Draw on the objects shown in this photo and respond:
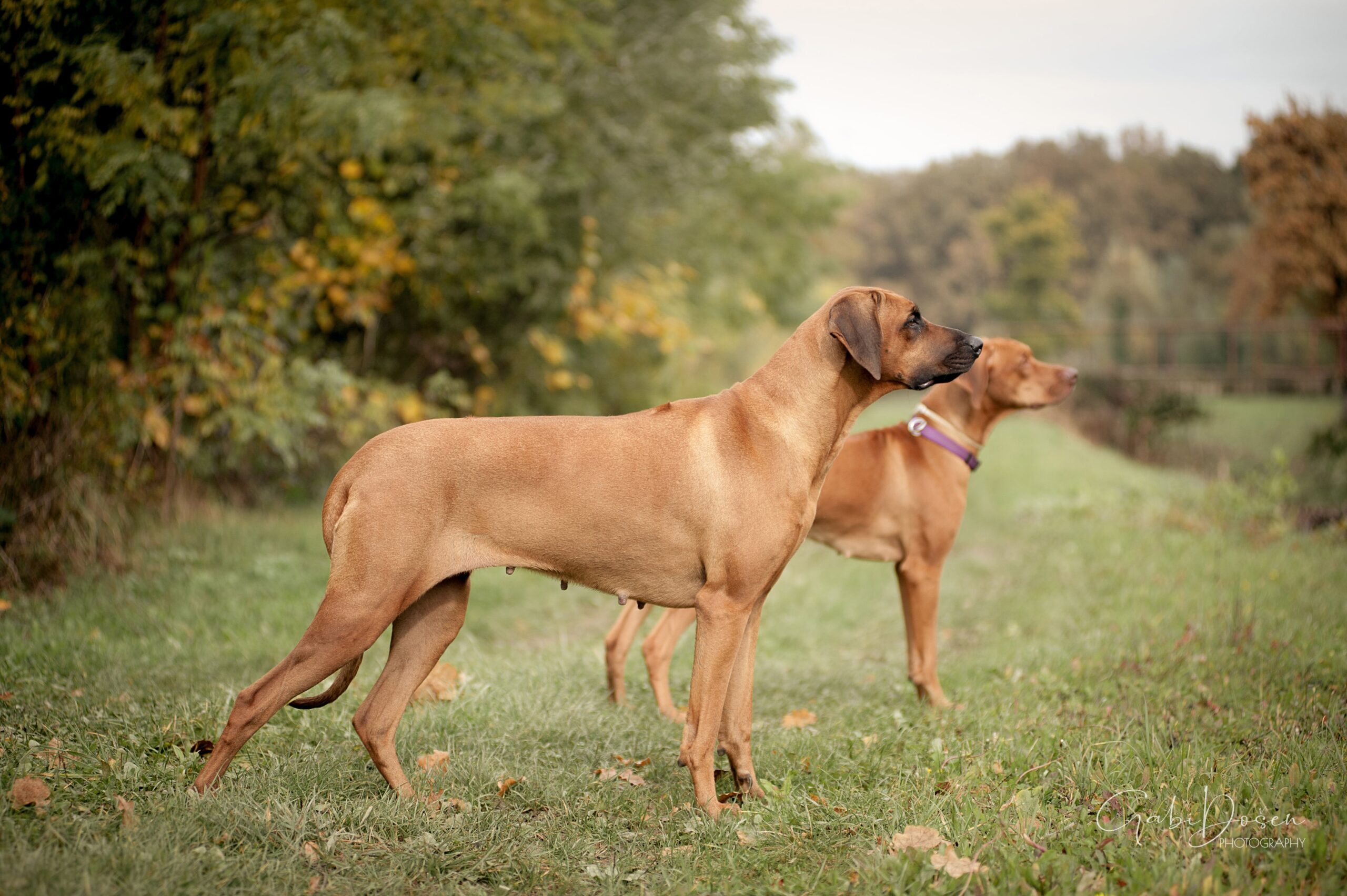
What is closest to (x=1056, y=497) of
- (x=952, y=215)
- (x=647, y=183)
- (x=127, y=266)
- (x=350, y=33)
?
(x=647, y=183)

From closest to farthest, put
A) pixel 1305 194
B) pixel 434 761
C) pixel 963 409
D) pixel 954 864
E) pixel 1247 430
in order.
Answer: pixel 954 864 → pixel 434 761 → pixel 963 409 → pixel 1305 194 → pixel 1247 430

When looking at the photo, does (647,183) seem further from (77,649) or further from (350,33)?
(77,649)

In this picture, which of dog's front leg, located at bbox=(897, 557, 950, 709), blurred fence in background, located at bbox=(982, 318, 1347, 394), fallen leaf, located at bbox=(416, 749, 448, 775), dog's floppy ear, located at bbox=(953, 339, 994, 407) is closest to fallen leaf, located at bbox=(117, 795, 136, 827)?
fallen leaf, located at bbox=(416, 749, 448, 775)

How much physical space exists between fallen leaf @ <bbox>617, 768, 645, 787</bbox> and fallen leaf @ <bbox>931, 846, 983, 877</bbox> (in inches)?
53.6

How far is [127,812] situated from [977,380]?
15.9 feet

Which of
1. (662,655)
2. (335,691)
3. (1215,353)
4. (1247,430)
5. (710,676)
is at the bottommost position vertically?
(1247,430)

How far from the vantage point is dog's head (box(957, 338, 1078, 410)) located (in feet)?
19.1

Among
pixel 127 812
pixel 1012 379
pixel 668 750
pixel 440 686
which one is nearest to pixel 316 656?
pixel 127 812

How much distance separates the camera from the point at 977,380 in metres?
5.82

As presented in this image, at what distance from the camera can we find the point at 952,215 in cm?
6556

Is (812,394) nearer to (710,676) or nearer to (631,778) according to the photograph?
(710,676)

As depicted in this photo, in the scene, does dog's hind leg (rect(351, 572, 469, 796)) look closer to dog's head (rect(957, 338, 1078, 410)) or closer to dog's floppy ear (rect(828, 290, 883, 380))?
dog's floppy ear (rect(828, 290, 883, 380))

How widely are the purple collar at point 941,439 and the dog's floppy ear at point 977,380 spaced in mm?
288

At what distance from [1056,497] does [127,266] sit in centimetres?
1090
